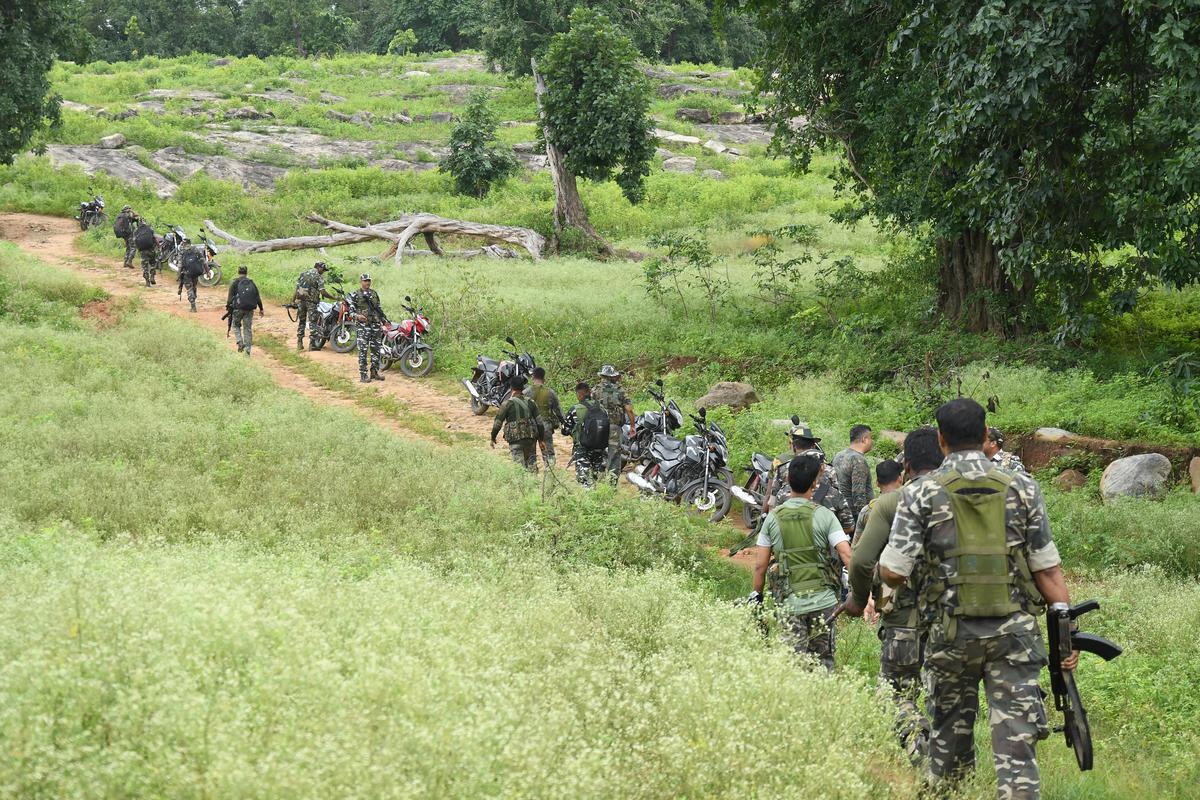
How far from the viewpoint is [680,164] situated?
4634 cm

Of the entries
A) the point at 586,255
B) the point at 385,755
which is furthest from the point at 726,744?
the point at 586,255

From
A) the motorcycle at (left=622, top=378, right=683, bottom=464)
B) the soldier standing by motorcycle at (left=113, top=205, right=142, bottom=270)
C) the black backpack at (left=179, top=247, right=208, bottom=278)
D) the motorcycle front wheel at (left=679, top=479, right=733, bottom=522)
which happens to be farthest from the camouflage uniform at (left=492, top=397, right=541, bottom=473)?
the soldier standing by motorcycle at (left=113, top=205, right=142, bottom=270)

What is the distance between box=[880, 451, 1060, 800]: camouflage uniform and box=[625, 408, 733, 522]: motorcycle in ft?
23.3

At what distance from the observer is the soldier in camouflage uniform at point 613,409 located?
1266 centimetres

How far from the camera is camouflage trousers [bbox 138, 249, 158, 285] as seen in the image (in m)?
24.4

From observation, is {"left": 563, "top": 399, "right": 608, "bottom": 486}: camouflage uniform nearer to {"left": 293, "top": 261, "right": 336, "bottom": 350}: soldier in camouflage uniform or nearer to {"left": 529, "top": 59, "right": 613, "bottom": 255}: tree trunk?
{"left": 293, "top": 261, "right": 336, "bottom": 350}: soldier in camouflage uniform

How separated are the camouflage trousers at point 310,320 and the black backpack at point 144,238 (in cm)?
585

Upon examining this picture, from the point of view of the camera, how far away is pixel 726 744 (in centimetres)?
468

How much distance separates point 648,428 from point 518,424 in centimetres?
244

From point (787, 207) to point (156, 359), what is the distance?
25.1 meters

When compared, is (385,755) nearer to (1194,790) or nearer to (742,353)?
(1194,790)

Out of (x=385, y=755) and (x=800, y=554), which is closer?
(x=385, y=755)

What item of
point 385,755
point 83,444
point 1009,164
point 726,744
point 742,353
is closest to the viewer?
point 385,755

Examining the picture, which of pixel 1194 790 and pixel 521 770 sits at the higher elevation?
pixel 521 770
